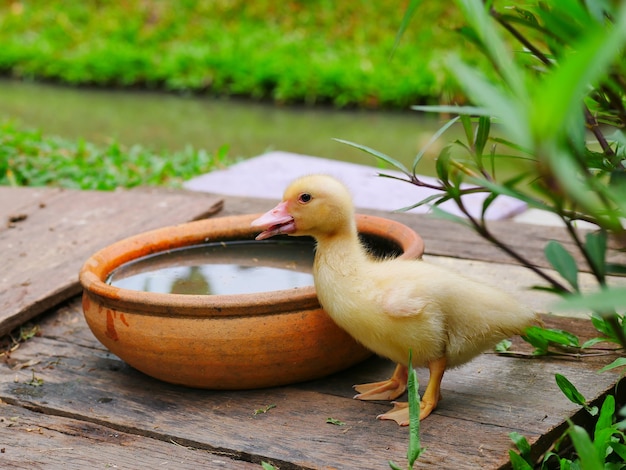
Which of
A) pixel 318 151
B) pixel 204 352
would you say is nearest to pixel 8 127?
pixel 318 151

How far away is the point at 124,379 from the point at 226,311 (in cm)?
41

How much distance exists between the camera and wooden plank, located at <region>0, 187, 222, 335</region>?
110 inches

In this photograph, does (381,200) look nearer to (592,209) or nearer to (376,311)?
(376,311)

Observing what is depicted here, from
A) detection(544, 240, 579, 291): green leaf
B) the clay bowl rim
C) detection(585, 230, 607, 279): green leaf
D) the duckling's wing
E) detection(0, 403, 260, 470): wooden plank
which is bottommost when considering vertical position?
detection(0, 403, 260, 470): wooden plank

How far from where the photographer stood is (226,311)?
221 centimetres

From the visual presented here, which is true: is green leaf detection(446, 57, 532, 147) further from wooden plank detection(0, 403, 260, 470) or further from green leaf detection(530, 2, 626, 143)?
wooden plank detection(0, 403, 260, 470)

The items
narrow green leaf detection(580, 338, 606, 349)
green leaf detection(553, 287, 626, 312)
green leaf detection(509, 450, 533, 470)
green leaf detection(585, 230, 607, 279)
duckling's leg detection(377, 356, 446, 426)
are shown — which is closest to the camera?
green leaf detection(553, 287, 626, 312)

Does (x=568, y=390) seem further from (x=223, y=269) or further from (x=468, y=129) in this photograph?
(x=223, y=269)

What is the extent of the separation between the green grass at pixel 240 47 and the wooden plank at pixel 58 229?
447cm

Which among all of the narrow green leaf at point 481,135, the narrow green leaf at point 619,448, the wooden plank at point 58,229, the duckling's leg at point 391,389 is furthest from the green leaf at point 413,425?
the wooden plank at point 58,229

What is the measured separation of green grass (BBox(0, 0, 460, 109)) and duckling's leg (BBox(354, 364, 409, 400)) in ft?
19.3

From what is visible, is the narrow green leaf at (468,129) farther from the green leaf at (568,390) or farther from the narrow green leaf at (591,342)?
the narrow green leaf at (591,342)

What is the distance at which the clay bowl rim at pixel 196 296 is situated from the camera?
2.21 metres

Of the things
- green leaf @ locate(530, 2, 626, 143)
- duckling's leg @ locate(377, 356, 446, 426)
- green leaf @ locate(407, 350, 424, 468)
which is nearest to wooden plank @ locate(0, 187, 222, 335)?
duckling's leg @ locate(377, 356, 446, 426)
